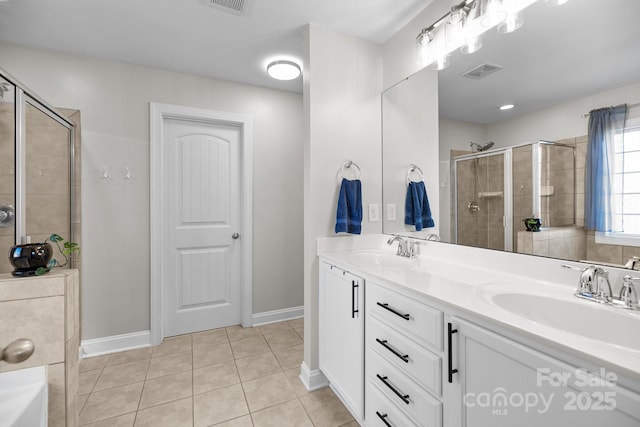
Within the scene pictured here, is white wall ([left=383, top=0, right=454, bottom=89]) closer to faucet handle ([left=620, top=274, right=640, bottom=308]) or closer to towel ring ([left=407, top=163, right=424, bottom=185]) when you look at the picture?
towel ring ([left=407, top=163, right=424, bottom=185])

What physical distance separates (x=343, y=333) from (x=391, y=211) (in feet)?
3.03

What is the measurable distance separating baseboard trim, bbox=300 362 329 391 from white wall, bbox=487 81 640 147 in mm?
1750

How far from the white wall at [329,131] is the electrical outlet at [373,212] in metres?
0.03

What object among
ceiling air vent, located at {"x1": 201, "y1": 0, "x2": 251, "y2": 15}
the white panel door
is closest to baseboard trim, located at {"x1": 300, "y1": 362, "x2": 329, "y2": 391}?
the white panel door

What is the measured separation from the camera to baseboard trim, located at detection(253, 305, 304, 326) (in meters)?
2.82

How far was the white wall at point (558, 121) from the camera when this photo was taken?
97 centimetres

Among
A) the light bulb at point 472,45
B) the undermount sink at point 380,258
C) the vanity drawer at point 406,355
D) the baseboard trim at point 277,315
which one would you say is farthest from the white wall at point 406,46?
the baseboard trim at point 277,315

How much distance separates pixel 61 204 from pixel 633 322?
310cm

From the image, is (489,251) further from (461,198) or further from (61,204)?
(61,204)

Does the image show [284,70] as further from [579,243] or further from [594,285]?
[594,285]

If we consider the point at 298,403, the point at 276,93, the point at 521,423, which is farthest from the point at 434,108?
the point at 298,403

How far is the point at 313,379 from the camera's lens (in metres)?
1.86

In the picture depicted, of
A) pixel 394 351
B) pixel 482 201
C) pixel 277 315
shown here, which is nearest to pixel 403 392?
pixel 394 351

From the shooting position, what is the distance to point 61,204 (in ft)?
6.77
